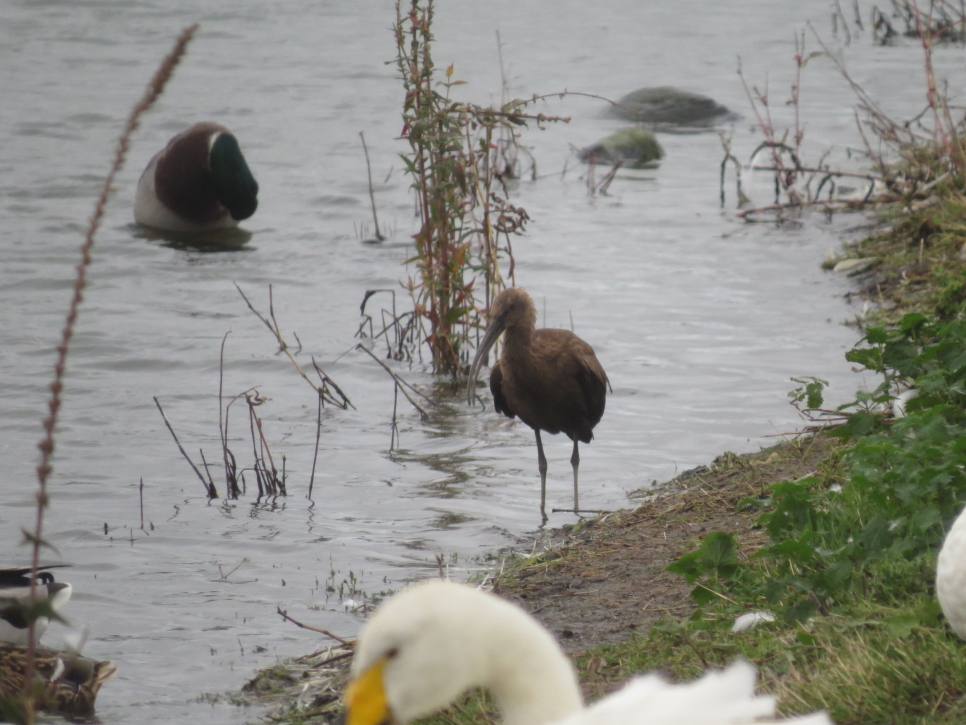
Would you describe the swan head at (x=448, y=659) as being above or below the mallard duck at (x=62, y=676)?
above

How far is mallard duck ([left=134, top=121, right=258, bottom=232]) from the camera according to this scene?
1307 centimetres

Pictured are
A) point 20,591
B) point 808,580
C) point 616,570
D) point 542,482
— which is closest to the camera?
point 808,580

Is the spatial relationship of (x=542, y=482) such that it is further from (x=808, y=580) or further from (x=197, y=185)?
(x=197, y=185)

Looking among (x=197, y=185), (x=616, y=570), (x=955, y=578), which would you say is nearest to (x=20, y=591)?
(x=616, y=570)

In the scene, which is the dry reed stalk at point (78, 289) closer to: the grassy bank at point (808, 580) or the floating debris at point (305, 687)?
the grassy bank at point (808, 580)

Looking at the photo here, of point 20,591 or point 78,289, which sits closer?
point 78,289

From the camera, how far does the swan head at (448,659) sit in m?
2.09

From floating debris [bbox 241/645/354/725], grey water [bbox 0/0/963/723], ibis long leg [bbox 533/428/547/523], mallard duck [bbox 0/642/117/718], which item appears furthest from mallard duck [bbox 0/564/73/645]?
ibis long leg [bbox 533/428/547/523]

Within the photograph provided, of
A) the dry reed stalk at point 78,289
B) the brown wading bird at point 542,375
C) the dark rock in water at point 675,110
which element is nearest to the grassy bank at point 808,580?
the brown wading bird at point 542,375

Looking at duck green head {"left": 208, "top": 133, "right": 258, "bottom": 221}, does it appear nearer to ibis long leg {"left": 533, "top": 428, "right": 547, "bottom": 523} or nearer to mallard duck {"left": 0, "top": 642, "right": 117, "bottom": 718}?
ibis long leg {"left": 533, "top": 428, "right": 547, "bottom": 523}

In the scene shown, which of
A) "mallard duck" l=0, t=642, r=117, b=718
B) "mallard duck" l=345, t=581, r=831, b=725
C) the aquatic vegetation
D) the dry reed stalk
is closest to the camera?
the dry reed stalk

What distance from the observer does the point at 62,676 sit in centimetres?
461

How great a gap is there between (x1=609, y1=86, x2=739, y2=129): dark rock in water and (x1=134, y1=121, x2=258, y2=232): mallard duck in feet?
24.7

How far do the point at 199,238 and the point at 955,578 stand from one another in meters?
11.3
